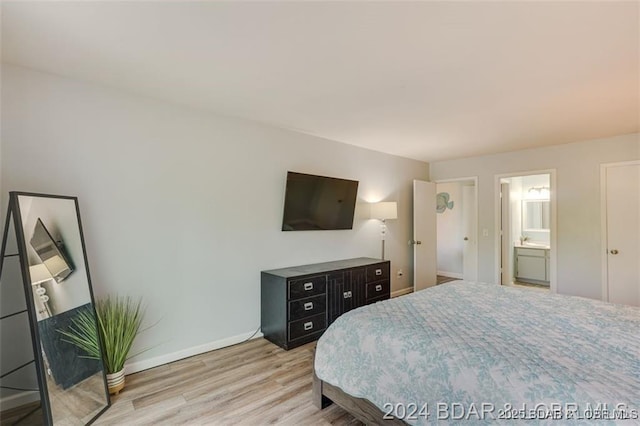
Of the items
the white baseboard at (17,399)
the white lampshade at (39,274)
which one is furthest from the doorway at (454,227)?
the white baseboard at (17,399)

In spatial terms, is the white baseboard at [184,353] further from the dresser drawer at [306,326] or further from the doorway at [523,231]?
the doorway at [523,231]

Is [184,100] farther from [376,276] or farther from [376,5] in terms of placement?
[376,276]

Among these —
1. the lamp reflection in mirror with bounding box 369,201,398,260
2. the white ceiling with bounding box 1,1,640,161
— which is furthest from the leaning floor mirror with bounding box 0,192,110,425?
the lamp reflection in mirror with bounding box 369,201,398,260

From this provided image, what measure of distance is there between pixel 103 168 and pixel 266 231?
1.67 meters

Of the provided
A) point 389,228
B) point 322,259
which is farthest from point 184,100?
point 389,228

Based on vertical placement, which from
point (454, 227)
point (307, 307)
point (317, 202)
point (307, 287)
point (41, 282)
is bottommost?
point (307, 307)

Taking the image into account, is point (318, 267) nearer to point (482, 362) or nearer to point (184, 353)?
point (184, 353)

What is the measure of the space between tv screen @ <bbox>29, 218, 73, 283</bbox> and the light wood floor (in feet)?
3.38

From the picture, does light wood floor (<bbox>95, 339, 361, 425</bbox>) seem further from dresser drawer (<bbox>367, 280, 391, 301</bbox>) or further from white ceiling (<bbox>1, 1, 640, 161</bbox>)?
white ceiling (<bbox>1, 1, 640, 161</bbox>)

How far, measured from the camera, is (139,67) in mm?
2211

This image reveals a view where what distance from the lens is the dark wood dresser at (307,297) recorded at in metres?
3.14

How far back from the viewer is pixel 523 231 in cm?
654

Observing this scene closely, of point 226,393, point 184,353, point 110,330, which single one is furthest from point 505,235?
point 110,330

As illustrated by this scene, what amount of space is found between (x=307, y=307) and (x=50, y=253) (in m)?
2.24
